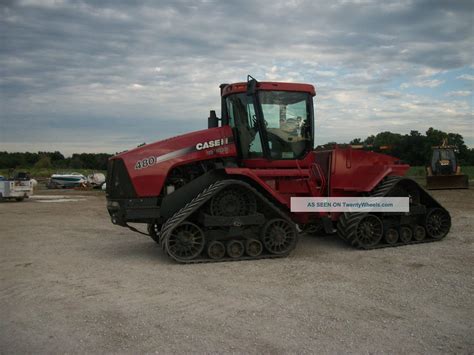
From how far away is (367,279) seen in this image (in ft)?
22.4

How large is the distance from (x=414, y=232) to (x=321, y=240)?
1.93 meters

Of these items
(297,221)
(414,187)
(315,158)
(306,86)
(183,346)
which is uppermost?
(306,86)

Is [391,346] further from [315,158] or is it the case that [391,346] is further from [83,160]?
[83,160]

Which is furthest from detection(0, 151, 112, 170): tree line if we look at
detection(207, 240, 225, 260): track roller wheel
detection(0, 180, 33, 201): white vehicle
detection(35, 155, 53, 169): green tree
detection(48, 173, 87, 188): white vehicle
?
detection(207, 240, 225, 260): track roller wheel

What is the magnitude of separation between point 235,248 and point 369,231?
282cm

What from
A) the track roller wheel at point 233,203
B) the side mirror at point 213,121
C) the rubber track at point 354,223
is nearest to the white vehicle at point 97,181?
the side mirror at point 213,121

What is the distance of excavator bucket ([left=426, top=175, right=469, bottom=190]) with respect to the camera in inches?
1016

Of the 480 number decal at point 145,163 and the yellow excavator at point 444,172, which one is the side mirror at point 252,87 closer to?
the 480 number decal at point 145,163

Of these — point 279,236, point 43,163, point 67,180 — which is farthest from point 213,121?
point 43,163

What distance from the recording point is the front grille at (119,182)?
27.0ft

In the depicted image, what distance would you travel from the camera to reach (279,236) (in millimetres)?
8438

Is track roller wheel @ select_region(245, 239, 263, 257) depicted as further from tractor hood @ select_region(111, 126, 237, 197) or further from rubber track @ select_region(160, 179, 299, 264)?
tractor hood @ select_region(111, 126, 237, 197)

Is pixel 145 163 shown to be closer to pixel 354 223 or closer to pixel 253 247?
pixel 253 247

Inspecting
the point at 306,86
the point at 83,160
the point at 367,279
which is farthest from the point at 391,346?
the point at 83,160
